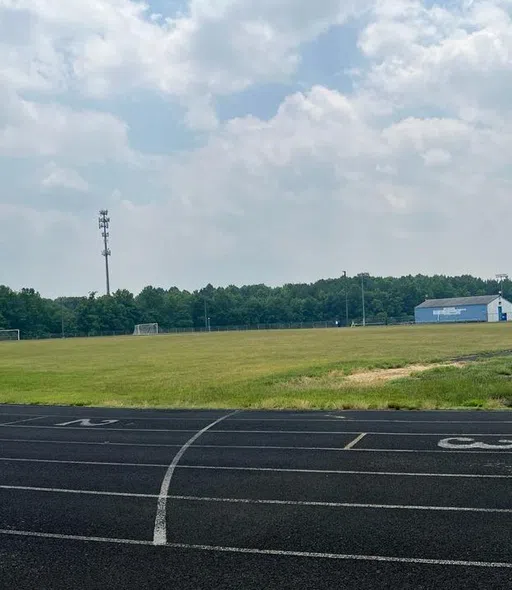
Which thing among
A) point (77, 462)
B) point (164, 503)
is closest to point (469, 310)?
point (77, 462)

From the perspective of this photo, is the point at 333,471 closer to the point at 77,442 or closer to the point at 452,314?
the point at 77,442

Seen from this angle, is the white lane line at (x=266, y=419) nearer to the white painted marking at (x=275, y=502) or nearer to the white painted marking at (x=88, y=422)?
the white painted marking at (x=88, y=422)

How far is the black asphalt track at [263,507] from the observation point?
6375 mm

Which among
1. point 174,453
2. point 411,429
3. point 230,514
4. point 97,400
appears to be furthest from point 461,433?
point 97,400

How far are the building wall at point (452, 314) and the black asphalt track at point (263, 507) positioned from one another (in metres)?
131

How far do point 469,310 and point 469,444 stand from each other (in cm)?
13593

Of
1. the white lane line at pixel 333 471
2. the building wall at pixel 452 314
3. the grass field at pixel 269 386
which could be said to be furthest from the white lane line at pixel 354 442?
the building wall at pixel 452 314

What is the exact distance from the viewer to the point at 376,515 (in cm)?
806

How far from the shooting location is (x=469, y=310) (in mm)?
141625

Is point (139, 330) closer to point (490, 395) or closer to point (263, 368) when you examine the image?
point (263, 368)

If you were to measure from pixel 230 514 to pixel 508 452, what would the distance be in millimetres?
5674

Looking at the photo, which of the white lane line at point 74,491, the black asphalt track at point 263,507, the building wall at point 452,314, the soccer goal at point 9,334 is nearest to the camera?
the black asphalt track at point 263,507

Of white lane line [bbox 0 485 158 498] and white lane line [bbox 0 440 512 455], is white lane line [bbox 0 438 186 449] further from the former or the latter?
white lane line [bbox 0 485 158 498]

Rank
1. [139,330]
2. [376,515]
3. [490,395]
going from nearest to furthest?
[376,515]
[490,395]
[139,330]
